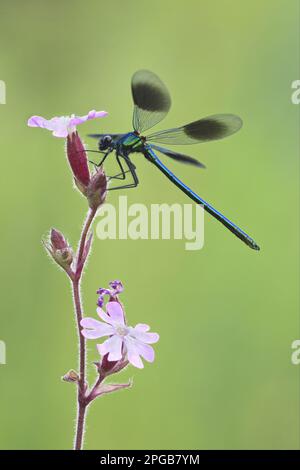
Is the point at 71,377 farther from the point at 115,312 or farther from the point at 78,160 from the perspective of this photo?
the point at 78,160

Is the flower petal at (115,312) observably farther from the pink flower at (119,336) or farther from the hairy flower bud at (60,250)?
the hairy flower bud at (60,250)

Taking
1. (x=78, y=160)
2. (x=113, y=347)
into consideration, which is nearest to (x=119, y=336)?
(x=113, y=347)

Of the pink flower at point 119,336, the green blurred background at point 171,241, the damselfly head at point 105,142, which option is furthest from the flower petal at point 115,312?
the green blurred background at point 171,241

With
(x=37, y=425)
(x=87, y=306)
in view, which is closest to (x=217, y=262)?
(x=87, y=306)

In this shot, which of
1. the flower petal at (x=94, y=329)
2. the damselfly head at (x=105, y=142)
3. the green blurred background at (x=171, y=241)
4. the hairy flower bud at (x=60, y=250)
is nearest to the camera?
the flower petal at (x=94, y=329)

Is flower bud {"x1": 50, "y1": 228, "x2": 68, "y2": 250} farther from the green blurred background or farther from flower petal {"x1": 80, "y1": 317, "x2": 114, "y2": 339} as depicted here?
the green blurred background
